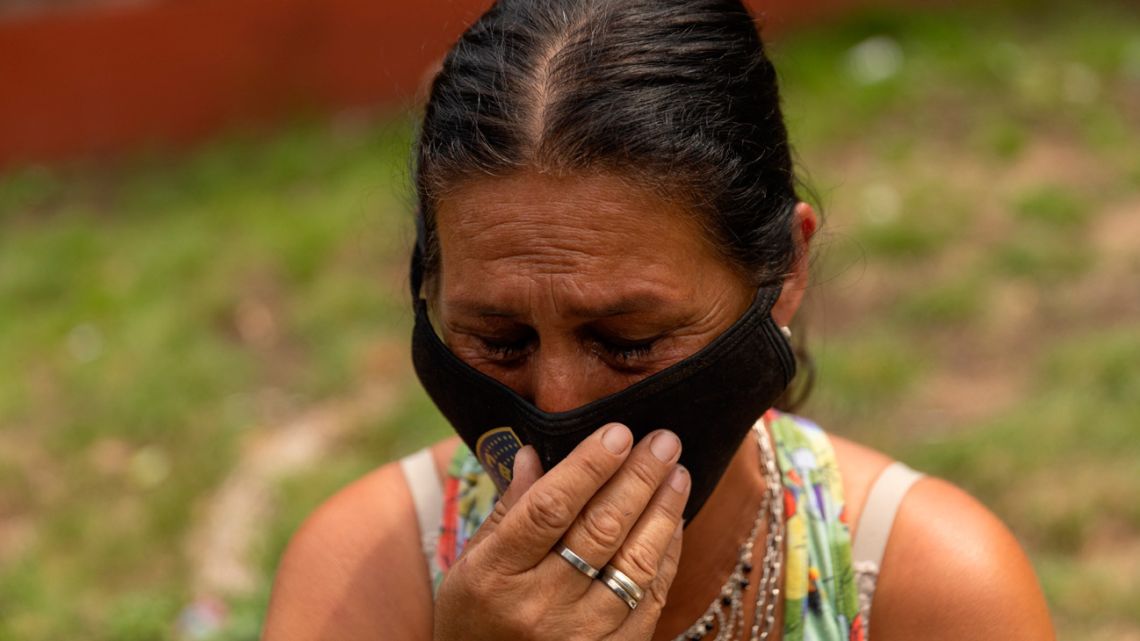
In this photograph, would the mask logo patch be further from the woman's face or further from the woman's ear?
the woman's ear

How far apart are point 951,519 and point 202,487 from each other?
10.5 ft

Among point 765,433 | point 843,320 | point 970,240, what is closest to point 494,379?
point 765,433

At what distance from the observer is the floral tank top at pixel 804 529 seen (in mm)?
2592

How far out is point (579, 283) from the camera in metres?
2.21

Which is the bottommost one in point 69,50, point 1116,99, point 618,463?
point 1116,99

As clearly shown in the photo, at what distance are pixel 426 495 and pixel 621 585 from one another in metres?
0.76

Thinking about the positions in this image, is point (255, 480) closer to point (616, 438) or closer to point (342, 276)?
point (342, 276)

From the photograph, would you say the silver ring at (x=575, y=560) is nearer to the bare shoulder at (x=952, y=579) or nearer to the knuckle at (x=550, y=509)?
the knuckle at (x=550, y=509)

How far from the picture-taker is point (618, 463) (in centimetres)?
215

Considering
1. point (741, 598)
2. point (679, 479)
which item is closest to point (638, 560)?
point (679, 479)

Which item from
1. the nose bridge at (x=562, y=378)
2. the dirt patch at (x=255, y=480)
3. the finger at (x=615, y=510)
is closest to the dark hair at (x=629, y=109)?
the nose bridge at (x=562, y=378)

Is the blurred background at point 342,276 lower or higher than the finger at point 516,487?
lower

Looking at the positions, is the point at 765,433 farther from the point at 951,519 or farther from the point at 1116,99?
the point at 1116,99

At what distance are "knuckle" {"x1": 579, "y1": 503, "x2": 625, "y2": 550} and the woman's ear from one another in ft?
1.74
